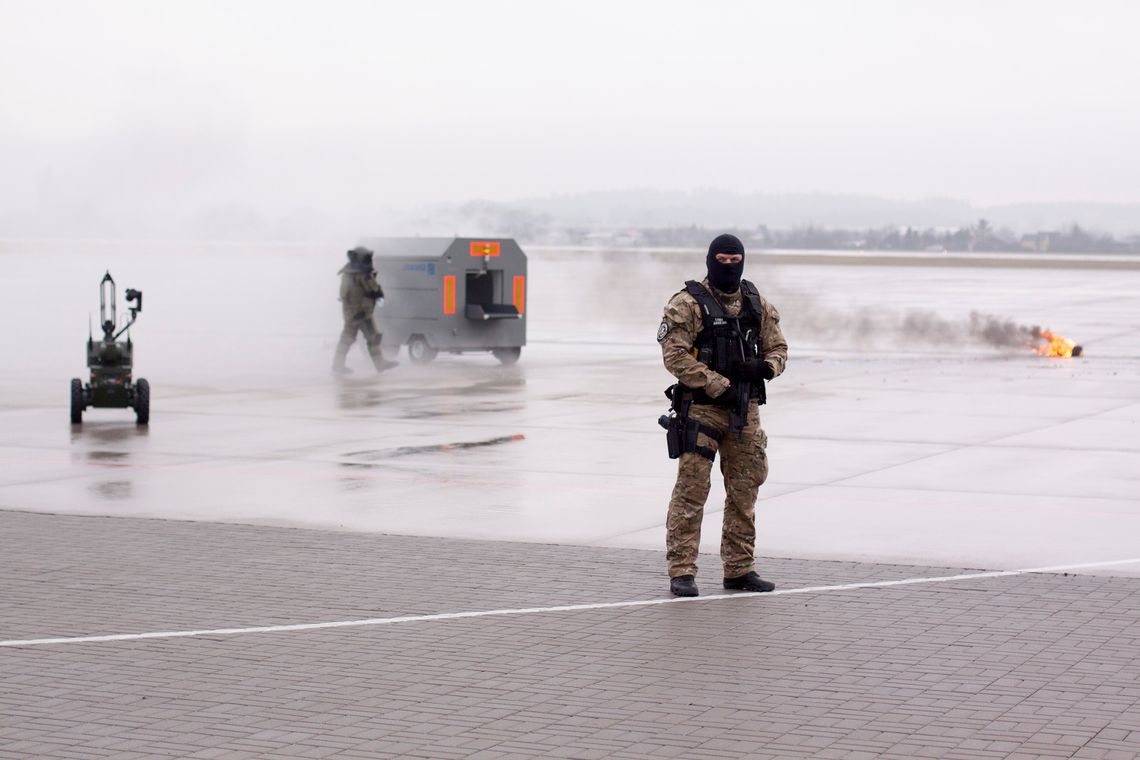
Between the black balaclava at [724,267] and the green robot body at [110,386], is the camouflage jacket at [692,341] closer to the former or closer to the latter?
the black balaclava at [724,267]

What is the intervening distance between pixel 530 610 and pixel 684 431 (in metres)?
1.43

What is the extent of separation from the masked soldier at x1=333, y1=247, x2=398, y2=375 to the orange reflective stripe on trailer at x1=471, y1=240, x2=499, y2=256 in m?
2.74

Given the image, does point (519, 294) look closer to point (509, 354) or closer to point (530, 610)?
point (509, 354)

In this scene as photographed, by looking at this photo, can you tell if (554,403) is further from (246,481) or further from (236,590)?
(236,590)

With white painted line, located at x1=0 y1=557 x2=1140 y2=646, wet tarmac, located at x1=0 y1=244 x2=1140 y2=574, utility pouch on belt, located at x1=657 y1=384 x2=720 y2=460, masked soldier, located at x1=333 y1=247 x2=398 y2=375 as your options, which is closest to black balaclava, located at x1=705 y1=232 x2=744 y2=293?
utility pouch on belt, located at x1=657 y1=384 x2=720 y2=460

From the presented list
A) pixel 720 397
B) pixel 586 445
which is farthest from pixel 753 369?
pixel 586 445

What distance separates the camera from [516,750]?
6508 mm

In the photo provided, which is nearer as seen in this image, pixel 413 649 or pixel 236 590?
pixel 413 649

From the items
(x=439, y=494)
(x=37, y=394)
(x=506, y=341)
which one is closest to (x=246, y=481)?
(x=439, y=494)

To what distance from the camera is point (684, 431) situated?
31.9ft

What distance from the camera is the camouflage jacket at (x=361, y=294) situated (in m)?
26.3

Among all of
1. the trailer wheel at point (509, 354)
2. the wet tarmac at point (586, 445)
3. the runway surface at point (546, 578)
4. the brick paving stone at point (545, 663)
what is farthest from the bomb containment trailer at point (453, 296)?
the brick paving stone at point (545, 663)

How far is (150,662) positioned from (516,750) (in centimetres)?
234

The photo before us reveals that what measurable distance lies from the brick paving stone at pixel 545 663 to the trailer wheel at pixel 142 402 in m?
7.68
